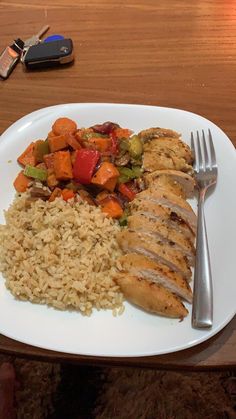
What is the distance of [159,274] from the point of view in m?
1.54

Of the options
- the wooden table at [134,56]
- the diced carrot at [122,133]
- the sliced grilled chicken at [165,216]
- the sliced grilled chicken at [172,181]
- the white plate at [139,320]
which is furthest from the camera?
the wooden table at [134,56]

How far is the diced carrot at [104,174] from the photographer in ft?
5.95

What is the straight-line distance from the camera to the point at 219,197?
179cm

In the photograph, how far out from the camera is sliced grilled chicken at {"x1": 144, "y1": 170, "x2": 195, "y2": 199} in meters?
1.79

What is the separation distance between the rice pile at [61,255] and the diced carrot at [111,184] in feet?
0.34

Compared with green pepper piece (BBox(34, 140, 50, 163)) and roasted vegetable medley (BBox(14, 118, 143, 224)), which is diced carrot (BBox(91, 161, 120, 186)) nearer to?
roasted vegetable medley (BBox(14, 118, 143, 224))

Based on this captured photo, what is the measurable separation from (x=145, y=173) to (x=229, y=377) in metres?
1.25

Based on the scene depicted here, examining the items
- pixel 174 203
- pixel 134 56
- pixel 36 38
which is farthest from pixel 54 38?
pixel 174 203

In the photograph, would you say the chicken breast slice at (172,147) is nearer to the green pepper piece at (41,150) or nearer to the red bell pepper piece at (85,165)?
the red bell pepper piece at (85,165)

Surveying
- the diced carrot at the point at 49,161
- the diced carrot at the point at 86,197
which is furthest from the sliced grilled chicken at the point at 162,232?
the diced carrot at the point at 49,161

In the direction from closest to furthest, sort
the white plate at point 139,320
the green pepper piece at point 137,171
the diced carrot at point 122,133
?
A: the white plate at point 139,320
the green pepper piece at point 137,171
the diced carrot at point 122,133

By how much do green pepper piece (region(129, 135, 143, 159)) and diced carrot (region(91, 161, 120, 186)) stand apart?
0.13 metres

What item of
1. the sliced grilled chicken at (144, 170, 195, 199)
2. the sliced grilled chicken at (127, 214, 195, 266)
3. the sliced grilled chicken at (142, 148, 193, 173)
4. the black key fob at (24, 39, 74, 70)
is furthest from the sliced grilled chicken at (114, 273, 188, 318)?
the black key fob at (24, 39, 74, 70)

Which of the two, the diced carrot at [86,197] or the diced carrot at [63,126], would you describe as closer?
the diced carrot at [86,197]
